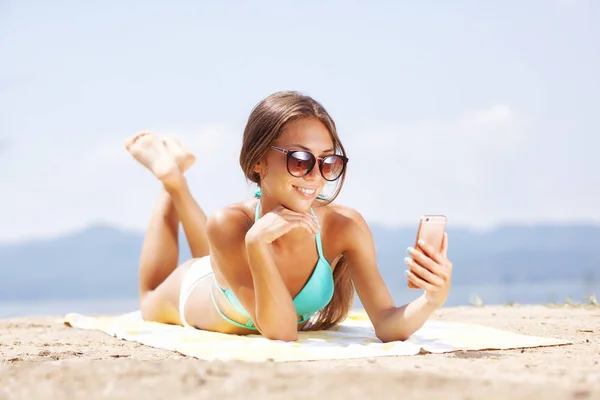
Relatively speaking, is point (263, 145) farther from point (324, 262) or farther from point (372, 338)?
point (372, 338)

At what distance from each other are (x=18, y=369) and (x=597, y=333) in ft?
13.9

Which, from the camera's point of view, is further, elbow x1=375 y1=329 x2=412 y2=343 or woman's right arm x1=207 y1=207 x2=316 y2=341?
elbow x1=375 y1=329 x2=412 y2=343

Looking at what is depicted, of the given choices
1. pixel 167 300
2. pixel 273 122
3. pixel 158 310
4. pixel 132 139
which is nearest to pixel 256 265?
pixel 273 122

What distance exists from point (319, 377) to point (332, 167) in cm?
183

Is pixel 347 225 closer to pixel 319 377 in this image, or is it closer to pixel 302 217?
pixel 302 217

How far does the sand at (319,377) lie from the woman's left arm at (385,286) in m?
0.33

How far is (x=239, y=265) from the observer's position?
197 inches

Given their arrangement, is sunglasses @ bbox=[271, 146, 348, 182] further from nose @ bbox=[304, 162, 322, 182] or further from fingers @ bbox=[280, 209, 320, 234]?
fingers @ bbox=[280, 209, 320, 234]

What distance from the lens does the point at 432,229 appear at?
4422mm

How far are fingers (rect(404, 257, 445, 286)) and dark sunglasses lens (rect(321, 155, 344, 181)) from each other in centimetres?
72

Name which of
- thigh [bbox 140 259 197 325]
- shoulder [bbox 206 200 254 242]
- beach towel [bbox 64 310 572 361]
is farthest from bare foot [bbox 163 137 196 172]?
shoulder [bbox 206 200 254 242]

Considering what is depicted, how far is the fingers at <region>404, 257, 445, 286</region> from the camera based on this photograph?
14.7 feet

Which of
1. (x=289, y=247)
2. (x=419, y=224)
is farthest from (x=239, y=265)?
(x=419, y=224)

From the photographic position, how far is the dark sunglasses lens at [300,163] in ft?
15.3
